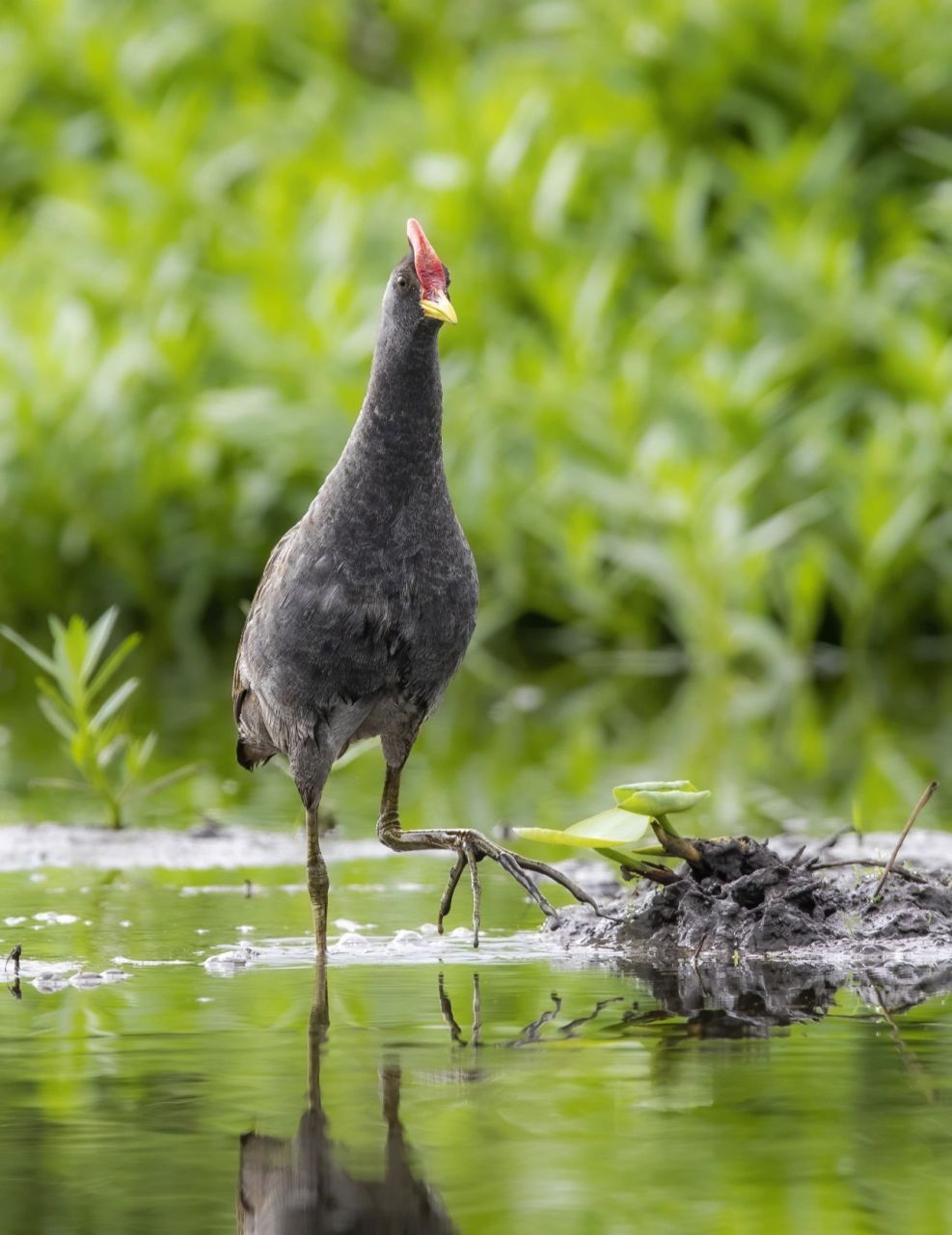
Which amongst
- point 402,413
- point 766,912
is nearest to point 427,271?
point 402,413

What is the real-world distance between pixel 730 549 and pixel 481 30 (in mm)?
8679

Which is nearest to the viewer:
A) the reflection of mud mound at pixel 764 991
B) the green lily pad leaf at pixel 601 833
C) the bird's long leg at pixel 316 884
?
the reflection of mud mound at pixel 764 991

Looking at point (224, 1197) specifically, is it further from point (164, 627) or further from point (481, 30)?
point (481, 30)

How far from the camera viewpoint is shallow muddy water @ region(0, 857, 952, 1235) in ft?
9.68

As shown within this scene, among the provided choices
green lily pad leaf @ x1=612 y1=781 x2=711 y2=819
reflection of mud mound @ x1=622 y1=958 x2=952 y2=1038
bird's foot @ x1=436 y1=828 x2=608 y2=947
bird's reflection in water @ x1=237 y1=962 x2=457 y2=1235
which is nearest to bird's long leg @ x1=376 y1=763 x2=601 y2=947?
bird's foot @ x1=436 y1=828 x2=608 y2=947

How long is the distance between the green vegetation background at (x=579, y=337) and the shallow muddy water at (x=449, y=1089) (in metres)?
7.42

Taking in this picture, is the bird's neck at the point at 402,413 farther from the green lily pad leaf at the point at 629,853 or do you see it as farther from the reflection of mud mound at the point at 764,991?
the reflection of mud mound at the point at 764,991

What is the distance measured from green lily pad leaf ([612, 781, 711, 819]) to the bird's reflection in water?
5.29ft

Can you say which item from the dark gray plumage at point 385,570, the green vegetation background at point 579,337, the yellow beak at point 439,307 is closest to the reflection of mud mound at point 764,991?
the dark gray plumage at point 385,570

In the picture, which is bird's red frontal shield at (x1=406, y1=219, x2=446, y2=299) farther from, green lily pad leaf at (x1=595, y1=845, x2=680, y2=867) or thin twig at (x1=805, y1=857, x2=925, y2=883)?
thin twig at (x1=805, y1=857, x2=925, y2=883)

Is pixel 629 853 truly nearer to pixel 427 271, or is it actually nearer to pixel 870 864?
pixel 870 864

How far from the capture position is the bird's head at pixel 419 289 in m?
4.78

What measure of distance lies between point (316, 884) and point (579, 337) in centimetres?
877

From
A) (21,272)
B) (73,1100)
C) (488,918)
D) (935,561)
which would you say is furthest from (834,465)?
(73,1100)
